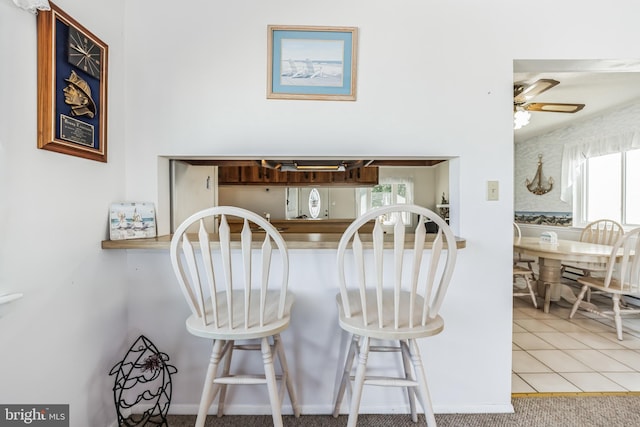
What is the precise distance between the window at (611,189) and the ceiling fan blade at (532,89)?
2.11 meters

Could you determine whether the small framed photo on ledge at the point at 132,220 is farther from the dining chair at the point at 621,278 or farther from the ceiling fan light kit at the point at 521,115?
the dining chair at the point at 621,278

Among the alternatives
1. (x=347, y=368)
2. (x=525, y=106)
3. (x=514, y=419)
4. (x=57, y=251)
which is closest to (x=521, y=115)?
(x=525, y=106)

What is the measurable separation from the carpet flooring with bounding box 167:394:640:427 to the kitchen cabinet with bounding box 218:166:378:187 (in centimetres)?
299

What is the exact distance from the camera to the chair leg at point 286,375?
4.66 feet

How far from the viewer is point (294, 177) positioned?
4.40m

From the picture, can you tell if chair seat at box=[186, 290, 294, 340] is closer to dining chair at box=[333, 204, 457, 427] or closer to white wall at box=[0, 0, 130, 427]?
dining chair at box=[333, 204, 457, 427]

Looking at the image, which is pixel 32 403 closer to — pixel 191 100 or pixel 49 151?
pixel 49 151

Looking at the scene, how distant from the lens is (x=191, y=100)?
5.16ft

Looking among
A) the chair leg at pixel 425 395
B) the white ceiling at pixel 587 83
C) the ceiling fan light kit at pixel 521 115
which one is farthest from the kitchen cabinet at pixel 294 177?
the chair leg at pixel 425 395

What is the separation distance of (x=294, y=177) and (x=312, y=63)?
112 inches

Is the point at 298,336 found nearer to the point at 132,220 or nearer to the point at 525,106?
→ the point at 132,220

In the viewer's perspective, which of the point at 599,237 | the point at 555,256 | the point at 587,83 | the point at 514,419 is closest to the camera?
the point at 514,419

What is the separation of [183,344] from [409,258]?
49.5 inches

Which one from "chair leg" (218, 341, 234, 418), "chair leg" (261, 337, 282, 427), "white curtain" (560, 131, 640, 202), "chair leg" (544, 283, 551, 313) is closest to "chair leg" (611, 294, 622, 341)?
"chair leg" (544, 283, 551, 313)
